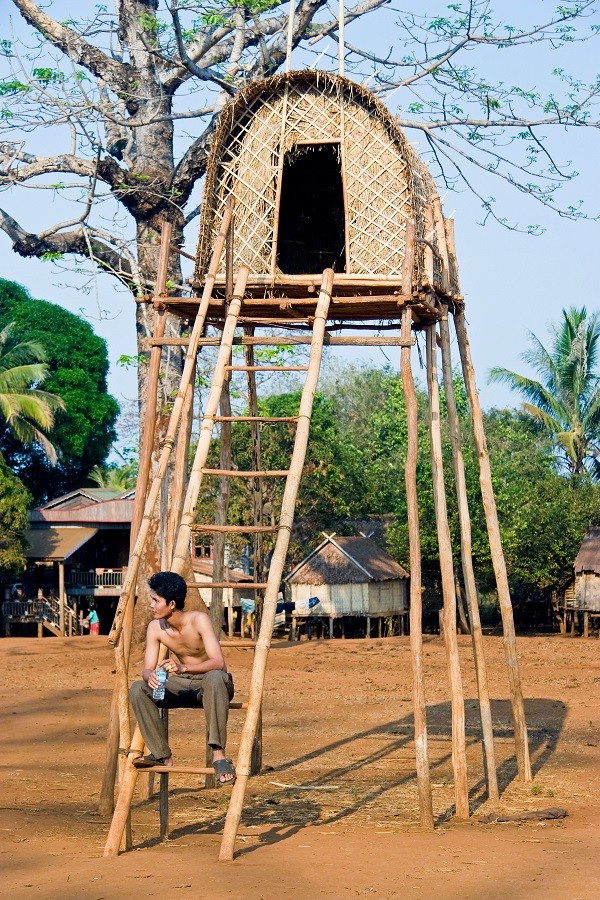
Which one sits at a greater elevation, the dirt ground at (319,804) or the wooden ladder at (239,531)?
the wooden ladder at (239,531)

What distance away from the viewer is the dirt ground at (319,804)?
5.31 meters

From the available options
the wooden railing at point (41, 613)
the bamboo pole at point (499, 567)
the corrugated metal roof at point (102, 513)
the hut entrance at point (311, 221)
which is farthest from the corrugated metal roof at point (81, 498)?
the bamboo pole at point (499, 567)

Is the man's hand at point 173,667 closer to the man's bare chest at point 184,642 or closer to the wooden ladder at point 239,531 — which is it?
the man's bare chest at point 184,642

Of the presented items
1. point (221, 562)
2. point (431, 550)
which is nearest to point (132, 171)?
point (221, 562)

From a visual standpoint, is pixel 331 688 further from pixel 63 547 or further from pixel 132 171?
pixel 63 547

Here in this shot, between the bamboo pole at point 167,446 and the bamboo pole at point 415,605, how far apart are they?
1281 millimetres

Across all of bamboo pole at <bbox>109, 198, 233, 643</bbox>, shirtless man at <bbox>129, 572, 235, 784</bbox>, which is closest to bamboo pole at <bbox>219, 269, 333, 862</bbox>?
shirtless man at <bbox>129, 572, 235, 784</bbox>

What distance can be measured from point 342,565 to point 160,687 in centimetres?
2452

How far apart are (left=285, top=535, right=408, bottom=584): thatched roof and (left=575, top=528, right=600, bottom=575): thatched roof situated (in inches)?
200

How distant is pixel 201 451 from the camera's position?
22.5 ft

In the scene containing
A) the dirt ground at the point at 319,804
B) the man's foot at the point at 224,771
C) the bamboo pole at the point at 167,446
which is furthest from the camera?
the bamboo pole at the point at 167,446

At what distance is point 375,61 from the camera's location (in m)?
16.2

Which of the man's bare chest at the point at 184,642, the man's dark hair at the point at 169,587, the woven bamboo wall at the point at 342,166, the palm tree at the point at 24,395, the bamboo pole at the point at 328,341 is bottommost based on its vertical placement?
the man's bare chest at the point at 184,642

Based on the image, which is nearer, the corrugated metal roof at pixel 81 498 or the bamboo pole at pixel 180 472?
the bamboo pole at pixel 180 472
